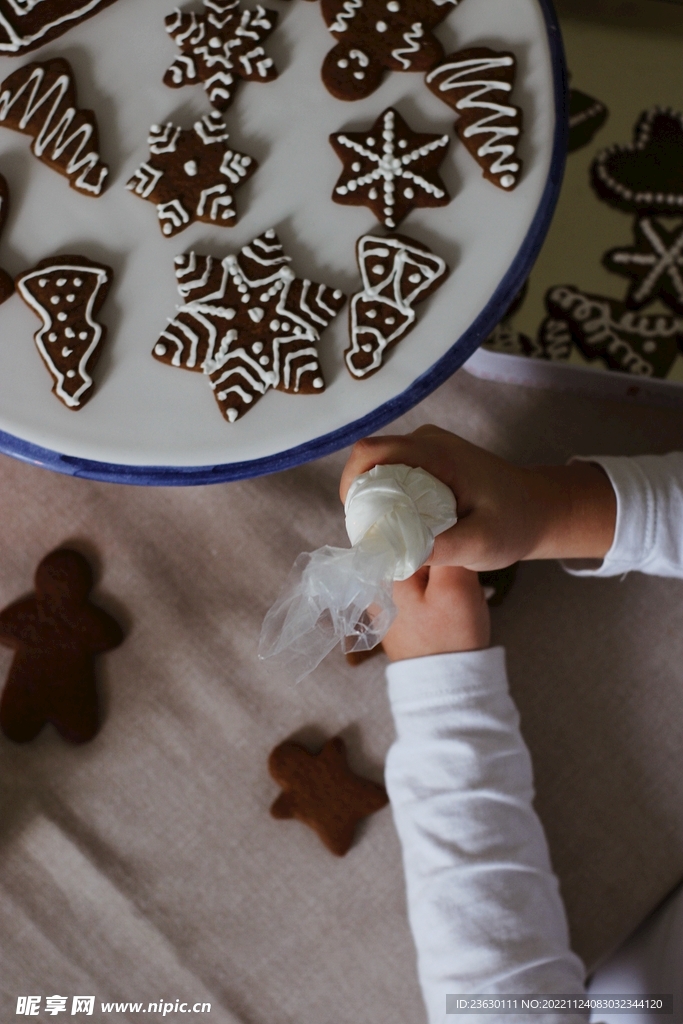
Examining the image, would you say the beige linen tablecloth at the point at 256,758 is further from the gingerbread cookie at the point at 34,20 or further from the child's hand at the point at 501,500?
the gingerbread cookie at the point at 34,20

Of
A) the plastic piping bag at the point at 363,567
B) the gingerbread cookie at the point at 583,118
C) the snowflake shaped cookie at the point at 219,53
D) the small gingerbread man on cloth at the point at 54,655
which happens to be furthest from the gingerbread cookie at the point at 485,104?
the small gingerbread man on cloth at the point at 54,655

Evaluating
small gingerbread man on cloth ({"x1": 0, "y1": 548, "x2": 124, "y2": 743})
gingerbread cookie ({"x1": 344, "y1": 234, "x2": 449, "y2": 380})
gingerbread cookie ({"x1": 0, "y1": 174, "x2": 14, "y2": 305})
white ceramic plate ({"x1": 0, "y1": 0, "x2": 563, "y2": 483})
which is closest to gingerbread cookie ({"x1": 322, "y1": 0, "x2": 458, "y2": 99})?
white ceramic plate ({"x1": 0, "y1": 0, "x2": 563, "y2": 483})

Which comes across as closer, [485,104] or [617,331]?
[485,104]

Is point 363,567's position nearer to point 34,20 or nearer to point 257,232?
point 257,232

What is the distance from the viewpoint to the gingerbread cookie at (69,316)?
1.67 feet

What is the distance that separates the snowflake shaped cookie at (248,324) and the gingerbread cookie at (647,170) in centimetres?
46

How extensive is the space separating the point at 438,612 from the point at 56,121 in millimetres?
430

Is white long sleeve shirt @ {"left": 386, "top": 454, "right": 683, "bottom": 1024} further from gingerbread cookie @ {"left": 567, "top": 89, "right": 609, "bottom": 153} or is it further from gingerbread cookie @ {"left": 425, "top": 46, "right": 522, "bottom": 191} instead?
gingerbread cookie @ {"left": 567, "top": 89, "right": 609, "bottom": 153}

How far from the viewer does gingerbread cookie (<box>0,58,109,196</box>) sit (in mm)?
525

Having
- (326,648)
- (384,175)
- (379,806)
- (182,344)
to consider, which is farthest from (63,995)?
(384,175)

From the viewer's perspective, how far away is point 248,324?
0.53m

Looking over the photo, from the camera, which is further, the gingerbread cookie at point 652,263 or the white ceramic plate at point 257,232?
the gingerbread cookie at point 652,263

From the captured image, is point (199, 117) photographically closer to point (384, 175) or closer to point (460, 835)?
point (384, 175)

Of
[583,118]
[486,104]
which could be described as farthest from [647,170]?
[486,104]
